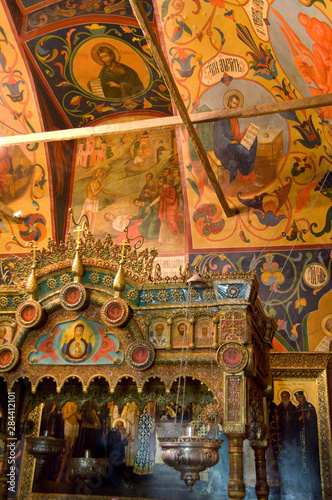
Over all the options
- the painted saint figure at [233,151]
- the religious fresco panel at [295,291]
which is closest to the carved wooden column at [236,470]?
the religious fresco panel at [295,291]

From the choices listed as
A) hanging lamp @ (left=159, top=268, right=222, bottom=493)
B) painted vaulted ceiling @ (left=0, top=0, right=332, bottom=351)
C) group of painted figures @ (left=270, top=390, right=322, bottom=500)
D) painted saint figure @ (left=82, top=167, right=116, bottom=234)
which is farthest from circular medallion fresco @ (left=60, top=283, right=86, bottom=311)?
painted saint figure @ (left=82, top=167, right=116, bottom=234)

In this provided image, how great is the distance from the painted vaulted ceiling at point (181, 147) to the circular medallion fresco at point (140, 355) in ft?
13.4

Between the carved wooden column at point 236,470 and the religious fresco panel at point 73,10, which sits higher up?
the religious fresco panel at point 73,10

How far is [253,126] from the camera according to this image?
408 inches

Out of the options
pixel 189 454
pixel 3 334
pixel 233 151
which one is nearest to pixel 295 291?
pixel 233 151

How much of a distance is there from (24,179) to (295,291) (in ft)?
21.0

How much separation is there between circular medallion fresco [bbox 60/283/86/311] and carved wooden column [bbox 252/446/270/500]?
350cm

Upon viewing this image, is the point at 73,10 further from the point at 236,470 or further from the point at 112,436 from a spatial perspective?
the point at 236,470

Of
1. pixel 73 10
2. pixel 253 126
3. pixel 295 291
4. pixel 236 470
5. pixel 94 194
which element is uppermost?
pixel 73 10

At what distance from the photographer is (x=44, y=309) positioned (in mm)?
7000

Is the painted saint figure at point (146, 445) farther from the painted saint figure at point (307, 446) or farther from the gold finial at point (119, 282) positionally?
the gold finial at point (119, 282)

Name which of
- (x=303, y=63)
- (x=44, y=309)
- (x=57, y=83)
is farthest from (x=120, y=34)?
(x=44, y=309)

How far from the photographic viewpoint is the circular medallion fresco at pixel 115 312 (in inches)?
260

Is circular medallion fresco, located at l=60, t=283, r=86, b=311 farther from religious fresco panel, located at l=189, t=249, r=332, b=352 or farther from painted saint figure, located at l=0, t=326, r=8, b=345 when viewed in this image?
religious fresco panel, located at l=189, t=249, r=332, b=352
